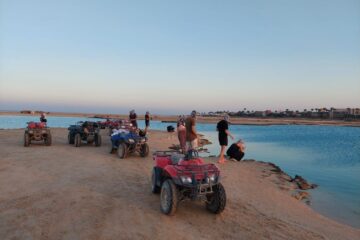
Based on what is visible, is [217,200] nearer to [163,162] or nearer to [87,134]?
[163,162]

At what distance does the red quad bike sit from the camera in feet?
21.6

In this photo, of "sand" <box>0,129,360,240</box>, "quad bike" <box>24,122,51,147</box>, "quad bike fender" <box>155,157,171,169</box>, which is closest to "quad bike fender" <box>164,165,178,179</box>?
"quad bike fender" <box>155,157,171,169</box>

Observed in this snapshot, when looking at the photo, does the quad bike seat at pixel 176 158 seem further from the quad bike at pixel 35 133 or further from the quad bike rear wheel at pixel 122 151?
the quad bike at pixel 35 133

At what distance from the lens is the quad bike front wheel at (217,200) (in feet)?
22.5

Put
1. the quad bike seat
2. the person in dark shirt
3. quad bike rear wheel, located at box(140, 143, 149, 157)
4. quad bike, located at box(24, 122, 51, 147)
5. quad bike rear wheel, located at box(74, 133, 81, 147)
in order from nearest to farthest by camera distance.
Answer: the quad bike seat
quad bike rear wheel, located at box(140, 143, 149, 157)
the person in dark shirt
quad bike, located at box(24, 122, 51, 147)
quad bike rear wheel, located at box(74, 133, 81, 147)

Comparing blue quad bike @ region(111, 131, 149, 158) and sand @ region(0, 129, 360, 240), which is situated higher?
blue quad bike @ region(111, 131, 149, 158)

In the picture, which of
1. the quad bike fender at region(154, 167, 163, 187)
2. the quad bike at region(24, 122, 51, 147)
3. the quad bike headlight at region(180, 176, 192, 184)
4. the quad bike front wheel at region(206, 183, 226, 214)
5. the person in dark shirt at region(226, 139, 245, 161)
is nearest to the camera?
the quad bike headlight at region(180, 176, 192, 184)

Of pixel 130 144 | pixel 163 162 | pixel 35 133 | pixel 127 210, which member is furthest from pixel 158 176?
pixel 35 133

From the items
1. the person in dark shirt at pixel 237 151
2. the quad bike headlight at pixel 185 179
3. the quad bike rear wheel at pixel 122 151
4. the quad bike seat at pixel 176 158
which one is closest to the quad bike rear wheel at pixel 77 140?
the quad bike rear wheel at pixel 122 151

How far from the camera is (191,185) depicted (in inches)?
256

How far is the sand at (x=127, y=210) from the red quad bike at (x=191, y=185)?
25cm

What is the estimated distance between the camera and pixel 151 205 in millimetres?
7418

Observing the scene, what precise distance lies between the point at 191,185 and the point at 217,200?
78 centimetres

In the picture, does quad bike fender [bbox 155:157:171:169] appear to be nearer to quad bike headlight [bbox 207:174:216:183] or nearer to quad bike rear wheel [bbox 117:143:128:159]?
quad bike headlight [bbox 207:174:216:183]
